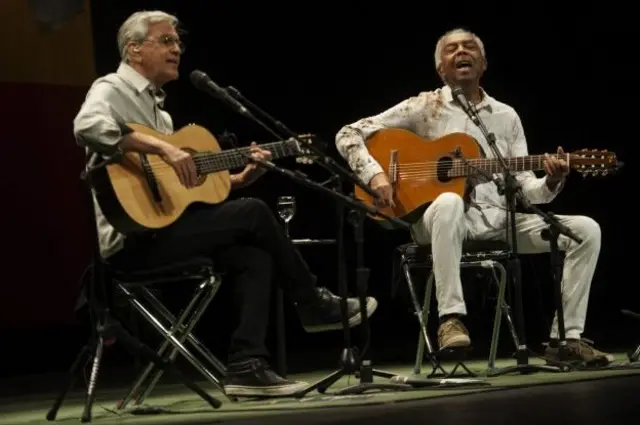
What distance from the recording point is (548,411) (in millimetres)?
2812

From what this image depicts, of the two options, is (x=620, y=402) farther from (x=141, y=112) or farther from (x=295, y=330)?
(x=295, y=330)

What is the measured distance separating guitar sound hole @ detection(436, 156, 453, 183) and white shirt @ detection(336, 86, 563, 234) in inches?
7.7

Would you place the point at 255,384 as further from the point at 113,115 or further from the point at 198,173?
the point at 113,115

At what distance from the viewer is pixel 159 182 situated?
11.6ft

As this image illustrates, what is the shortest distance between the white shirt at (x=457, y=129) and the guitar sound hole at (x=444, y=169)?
0.20 meters

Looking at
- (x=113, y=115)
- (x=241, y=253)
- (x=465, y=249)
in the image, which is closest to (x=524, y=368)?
(x=465, y=249)

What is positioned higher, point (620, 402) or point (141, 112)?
point (141, 112)

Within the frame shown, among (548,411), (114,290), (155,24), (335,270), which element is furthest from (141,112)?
(335,270)

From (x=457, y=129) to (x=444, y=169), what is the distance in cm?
27

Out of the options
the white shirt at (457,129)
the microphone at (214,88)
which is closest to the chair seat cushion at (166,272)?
the microphone at (214,88)

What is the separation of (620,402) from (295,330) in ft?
11.8

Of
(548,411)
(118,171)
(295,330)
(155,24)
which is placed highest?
(155,24)

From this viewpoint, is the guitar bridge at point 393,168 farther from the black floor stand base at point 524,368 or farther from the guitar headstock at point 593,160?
the black floor stand base at point 524,368

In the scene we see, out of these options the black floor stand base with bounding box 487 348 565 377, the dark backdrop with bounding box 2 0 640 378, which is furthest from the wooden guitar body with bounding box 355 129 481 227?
the dark backdrop with bounding box 2 0 640 378
